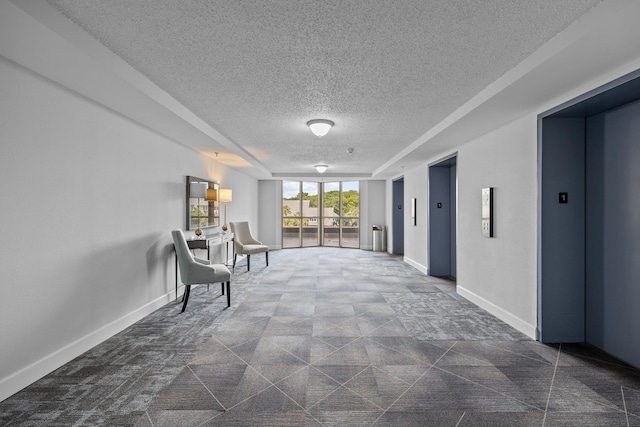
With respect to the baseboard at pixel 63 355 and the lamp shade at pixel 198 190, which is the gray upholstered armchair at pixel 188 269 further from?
the lamp shade at pixel 198 190

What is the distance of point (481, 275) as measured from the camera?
4508mm

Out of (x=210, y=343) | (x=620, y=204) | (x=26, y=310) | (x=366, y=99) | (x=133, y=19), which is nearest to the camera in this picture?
(x=133, y=19)

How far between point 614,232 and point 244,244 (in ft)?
22.4

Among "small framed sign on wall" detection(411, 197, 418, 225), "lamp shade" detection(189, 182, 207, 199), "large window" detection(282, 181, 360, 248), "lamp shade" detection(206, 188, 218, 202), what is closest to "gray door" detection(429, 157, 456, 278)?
"small framed sign on wall" detection(411, 197, 418, 225)

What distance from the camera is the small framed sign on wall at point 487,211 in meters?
4.17

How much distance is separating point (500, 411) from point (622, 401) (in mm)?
943

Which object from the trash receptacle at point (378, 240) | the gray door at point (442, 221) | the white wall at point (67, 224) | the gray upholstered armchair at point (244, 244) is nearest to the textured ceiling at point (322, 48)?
the white wall at point (67, 224)

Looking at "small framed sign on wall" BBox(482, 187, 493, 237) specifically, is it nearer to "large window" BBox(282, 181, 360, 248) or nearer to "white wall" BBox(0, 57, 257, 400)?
"white wall" BBox(0, 57, 257, 400)

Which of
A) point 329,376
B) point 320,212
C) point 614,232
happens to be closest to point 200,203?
point 329,376

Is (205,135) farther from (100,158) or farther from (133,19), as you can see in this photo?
(133,19)

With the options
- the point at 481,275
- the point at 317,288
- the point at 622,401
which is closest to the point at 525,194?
the point at 481,275

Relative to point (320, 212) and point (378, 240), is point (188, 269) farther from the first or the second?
point (320, 212)

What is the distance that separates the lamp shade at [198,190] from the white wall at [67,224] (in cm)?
94

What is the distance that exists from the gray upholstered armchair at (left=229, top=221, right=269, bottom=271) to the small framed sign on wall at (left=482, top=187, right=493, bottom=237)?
468 cm
